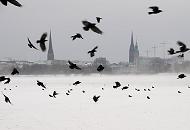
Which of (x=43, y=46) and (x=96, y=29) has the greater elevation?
(x=96, y=29)

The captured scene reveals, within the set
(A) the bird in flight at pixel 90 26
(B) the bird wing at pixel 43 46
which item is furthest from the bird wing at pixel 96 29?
(B) the bird wing at pixel 43 46

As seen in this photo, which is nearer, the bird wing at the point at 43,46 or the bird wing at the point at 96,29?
Result: the bird wing at the point at 96,29

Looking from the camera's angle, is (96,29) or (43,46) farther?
(43,46)

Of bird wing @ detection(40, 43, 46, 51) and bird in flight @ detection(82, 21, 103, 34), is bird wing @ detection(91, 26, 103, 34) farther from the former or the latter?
bird wing @ detection(40, 43, 46, 51)

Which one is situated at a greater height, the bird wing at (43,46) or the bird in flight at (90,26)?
the bird in flight at (90,26)

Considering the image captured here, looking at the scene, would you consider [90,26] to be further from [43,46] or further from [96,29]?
[43,46]

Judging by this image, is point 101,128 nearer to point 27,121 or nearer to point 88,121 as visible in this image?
point 88,121

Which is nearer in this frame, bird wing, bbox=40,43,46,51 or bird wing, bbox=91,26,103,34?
bird wing, bbox=91,26,103,34

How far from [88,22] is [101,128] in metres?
12.4

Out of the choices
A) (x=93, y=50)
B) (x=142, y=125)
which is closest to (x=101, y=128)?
(x=142, y=125)

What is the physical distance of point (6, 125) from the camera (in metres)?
15.9

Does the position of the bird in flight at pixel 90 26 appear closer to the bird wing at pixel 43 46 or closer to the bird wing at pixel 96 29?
the bird wing at pixel 96 29

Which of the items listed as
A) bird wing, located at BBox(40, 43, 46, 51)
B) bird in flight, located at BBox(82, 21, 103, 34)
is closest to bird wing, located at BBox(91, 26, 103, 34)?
bird in flight, located at BBox(82, 21, 103, 34)

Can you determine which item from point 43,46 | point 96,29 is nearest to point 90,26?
point 96,29
